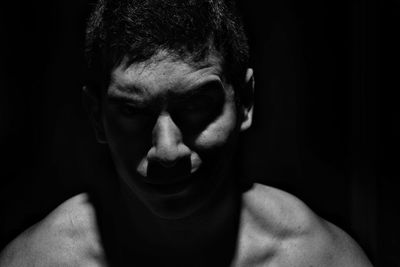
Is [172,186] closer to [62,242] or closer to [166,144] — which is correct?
[166,144]

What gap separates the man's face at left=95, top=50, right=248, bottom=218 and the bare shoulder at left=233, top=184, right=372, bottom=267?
248mm

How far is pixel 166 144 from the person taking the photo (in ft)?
4.99

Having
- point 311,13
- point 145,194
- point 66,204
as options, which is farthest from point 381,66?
point 66,204

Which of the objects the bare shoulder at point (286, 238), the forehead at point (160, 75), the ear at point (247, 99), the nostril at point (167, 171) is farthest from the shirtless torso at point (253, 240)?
the forehead at point (160, 75)

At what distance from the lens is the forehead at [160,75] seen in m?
1.51

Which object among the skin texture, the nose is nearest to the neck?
the skin texture

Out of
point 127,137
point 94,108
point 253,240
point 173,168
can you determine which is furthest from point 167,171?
point 253,240

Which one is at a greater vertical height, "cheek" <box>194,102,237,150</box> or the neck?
"cheek" <box>194,102,237,150</box>

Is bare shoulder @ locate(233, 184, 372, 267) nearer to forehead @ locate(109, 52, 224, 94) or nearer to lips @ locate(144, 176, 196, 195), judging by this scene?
lips @ locate(144, 176, 196, 195)

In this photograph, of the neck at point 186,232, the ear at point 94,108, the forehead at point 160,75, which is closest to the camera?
the forehead at point 160,75

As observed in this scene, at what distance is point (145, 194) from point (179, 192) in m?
0.08

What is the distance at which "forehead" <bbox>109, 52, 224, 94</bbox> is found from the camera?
151 centimetres

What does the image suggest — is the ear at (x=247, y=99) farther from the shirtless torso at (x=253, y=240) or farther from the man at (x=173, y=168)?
the shirtless torso at (x=253, y=240)

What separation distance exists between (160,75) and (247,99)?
32 cm
